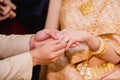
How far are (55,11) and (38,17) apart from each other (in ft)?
1.01

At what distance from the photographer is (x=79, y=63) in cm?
154

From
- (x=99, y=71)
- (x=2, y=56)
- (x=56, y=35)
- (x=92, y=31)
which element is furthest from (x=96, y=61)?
(x=2, y=56)

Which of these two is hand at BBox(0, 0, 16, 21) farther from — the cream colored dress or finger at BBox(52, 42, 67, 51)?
finger at BBox(52, 42, 67, 51)

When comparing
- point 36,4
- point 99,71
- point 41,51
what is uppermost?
point 36,4

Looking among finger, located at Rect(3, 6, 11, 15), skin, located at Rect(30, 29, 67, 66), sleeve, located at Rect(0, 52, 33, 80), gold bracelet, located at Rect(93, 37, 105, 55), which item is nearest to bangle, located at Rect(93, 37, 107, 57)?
gold bracelet, located at Rect(93, 37, 105, 55)

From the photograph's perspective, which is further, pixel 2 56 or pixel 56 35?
pixel 2 56

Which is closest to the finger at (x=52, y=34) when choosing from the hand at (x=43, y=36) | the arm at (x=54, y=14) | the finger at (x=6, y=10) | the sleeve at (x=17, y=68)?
the hand at (x=43, y=36)

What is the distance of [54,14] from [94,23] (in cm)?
26

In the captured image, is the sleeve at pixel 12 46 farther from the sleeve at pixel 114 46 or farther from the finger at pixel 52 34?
the sleeve at pixel 114 46

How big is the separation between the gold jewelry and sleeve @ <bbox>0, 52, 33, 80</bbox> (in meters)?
0.36

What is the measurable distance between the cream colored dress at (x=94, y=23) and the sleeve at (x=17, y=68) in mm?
331

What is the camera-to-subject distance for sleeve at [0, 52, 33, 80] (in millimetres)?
1215

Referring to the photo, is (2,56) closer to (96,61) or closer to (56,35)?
(56,35)

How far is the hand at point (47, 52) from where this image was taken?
1260 millimetres
